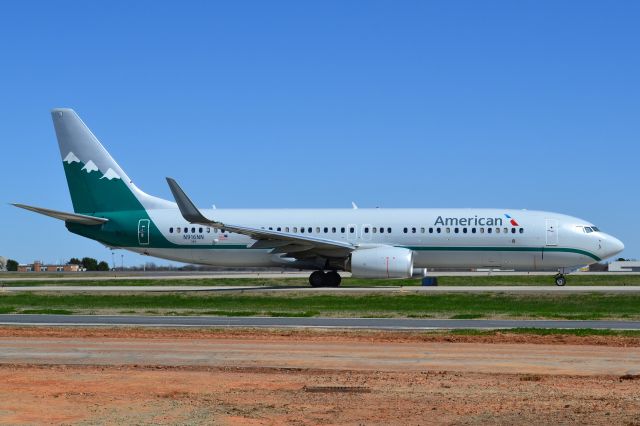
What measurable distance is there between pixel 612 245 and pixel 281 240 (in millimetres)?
16074

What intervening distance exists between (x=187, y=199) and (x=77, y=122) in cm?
959

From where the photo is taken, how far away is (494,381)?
1378cm

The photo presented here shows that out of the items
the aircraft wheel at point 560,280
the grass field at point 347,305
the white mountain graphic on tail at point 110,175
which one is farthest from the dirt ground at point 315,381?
the white mountain graphic on tail at point 110,175

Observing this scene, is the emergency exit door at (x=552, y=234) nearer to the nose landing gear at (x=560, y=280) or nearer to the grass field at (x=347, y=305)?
the nose landing gear at (x=560, y=280)

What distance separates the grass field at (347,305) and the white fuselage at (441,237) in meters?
6.72

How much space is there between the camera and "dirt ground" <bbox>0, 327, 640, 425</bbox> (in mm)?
11180

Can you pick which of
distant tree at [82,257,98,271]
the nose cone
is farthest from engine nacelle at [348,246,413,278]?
distant tree at [82,257,98,271]

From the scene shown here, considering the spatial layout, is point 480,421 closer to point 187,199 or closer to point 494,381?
point 494,381

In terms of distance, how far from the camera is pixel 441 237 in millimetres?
42344

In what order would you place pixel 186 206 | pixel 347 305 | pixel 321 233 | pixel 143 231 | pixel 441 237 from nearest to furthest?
pixel 347 305
pixel 186 206
pixel 441 237
pixel 321 233
pixel 143 231

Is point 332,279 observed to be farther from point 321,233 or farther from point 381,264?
point 381,264

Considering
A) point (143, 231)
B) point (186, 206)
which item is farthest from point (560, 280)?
point (143, 231)

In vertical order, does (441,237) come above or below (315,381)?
above

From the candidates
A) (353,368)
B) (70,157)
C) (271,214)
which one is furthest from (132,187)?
(353,368)
